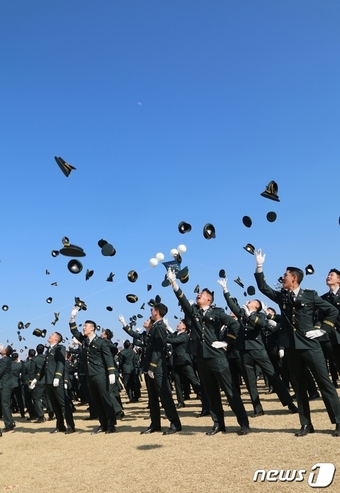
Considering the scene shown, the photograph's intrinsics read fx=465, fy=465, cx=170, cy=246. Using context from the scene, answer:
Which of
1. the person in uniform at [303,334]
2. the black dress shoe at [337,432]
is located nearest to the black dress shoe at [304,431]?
the person in uniform at [303,334]

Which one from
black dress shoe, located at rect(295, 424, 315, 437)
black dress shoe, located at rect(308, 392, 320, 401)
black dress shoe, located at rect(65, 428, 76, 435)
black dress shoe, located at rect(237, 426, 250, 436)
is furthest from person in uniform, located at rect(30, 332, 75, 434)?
black dress shoe, located at rect(295, 424, 315, 437)

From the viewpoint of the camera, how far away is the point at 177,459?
6.81 meters

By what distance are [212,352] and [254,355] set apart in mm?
2619

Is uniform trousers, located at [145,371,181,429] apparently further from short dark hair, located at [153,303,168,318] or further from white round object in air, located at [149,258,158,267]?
white round object in air, located at [149,258,158,267]

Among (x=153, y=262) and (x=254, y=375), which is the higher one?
(x=153, y=262)

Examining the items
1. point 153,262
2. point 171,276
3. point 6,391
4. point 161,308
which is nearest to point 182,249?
point 153,262

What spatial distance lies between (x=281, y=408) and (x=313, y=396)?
4.42 ft

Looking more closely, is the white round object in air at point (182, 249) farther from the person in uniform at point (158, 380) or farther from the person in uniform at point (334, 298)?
the person in uniform at point (334, 298)

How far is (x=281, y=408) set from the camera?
11.3m

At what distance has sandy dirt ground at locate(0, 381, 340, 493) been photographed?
549 centimetres

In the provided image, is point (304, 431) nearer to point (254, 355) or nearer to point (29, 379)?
point (254, 355)

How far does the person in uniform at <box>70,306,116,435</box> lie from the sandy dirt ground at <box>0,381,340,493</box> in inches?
17.0

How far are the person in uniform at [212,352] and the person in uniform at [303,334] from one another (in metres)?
1.29

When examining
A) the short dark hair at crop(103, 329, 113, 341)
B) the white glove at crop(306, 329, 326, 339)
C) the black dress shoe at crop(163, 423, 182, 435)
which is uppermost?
the short dark hair at crop(103, 329, 113, 341)
